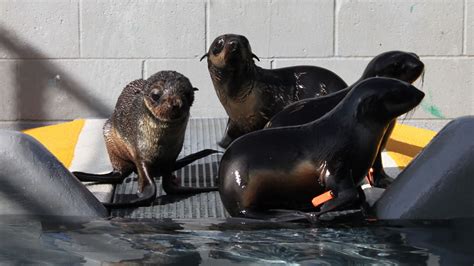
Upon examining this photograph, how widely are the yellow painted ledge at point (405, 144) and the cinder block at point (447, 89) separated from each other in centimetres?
99

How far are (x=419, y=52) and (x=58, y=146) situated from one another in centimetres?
254

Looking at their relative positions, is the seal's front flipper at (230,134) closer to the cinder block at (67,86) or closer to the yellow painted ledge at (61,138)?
the yellow painted ledge at (61,138)

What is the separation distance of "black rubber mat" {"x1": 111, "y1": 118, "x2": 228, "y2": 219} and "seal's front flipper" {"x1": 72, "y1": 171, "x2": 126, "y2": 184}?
0.03m

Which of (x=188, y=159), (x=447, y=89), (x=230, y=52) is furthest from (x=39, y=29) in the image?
(x=447, y=89)

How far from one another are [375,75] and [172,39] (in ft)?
8.75

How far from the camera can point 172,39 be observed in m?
5.91

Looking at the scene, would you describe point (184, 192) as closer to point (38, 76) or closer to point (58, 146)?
point (58, 146)

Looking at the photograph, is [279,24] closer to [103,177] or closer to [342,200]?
[103,177]

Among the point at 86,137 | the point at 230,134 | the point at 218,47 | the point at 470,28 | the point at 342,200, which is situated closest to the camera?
the point at 342,200

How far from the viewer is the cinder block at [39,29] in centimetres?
588

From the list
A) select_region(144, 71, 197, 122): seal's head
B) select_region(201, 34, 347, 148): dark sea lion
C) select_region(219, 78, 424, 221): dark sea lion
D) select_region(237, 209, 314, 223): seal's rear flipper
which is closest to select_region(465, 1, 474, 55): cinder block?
select_region(201, 34, 347, 148): dark sea lion

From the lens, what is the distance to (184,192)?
11.9ft

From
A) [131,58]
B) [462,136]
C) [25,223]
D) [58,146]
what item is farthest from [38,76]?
[462,136]

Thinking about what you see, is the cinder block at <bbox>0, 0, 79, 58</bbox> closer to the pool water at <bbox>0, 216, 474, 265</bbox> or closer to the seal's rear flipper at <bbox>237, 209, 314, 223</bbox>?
the pool water at <bbox>0, 216, 474, 265</bbox>
